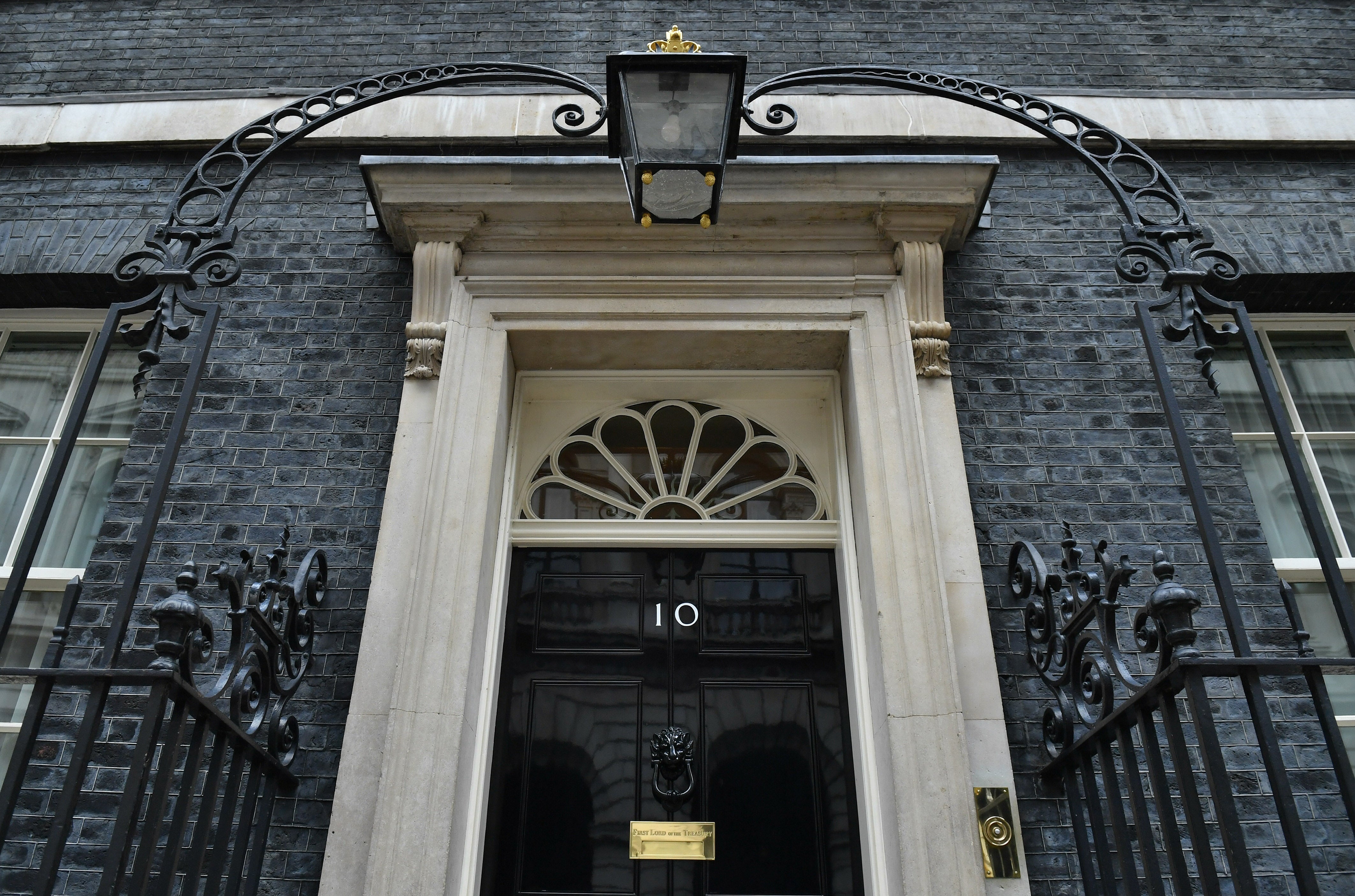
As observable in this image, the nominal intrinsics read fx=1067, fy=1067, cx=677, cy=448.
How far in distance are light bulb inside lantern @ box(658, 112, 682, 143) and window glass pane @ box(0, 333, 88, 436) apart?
3.24m

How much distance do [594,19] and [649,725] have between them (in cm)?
389

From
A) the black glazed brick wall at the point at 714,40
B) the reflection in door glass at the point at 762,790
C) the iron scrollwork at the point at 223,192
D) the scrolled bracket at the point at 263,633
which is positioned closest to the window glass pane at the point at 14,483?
the iron scrollwork at the point at 223,192

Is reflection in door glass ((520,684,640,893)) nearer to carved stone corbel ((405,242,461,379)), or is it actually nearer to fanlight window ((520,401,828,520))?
fanlight window ((520,401,828,520))

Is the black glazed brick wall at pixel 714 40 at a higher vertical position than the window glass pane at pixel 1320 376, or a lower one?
higher

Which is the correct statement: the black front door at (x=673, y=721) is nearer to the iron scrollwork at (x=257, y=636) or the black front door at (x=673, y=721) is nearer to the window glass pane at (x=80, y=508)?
the iron scrollwork at (x=257, y=636)

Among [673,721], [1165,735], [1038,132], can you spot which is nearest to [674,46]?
[1038,132]

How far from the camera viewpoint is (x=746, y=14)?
5.94 meters

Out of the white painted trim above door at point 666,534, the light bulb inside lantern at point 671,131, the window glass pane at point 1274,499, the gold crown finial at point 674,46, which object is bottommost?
the white painted trim above door at point 666,534

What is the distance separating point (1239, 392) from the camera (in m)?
4.94

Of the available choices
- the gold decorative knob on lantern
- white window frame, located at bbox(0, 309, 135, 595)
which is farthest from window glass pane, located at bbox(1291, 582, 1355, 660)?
white window frame, located at bbox(0, 309, 135, 595)

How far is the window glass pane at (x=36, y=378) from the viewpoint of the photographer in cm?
491

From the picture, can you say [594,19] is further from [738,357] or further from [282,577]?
[282,577]

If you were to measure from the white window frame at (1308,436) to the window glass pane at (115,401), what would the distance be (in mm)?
4822

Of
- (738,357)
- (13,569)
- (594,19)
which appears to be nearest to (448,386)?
(738,357)
